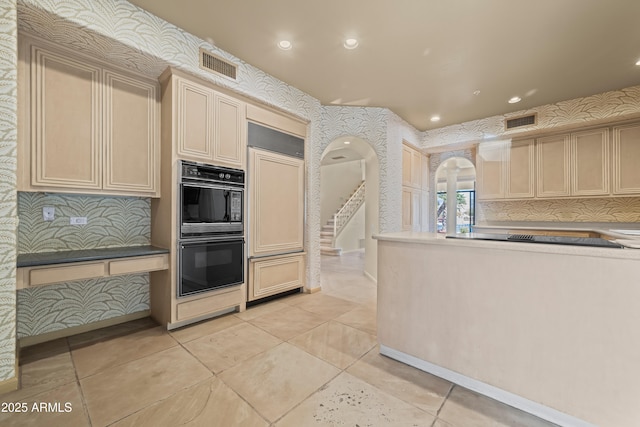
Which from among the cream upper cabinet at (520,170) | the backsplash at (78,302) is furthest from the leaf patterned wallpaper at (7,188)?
the cream upper cabinet at (520,170)

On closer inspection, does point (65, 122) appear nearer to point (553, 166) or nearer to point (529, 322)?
point (529, 322)

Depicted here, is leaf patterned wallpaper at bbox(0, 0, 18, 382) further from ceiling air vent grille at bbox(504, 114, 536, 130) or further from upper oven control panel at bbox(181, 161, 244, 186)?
ceiling air vent grille at bbox(504, 114, 536, 130)

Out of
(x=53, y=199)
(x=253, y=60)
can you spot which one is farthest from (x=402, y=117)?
(x=53, y=199)

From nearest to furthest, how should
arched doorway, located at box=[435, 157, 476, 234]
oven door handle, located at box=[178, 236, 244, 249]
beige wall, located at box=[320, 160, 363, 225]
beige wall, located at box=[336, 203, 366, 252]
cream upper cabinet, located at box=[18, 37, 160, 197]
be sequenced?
1. cream upper cabinet, located at box=[18, 37, 160, 197]
2. oven door handle, located at box=[178, 236, 244, 249]
3. beige wall, located at box=[336, 203, 366, 252]
4. arched doorway, located at box=[435, 157, 476, 234]
5. beige wall, located at box=[320, 160, 363, 225]

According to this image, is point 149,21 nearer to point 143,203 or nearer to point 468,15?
point 143,203

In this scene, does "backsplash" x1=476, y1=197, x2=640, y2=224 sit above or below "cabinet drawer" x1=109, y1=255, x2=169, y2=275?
above

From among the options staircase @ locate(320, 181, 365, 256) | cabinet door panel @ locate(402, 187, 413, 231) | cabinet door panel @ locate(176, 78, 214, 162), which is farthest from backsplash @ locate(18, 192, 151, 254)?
staircase @ locate(320, 181, 365, 256)

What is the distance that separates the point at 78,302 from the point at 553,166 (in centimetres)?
694

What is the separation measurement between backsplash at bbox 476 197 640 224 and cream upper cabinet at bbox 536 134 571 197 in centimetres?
36

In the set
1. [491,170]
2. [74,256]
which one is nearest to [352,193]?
[491,170]

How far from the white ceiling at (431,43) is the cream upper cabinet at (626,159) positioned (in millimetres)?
726

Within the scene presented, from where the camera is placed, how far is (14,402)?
1646mm

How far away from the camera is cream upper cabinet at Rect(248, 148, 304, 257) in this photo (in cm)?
333

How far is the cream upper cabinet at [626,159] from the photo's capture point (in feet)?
12.6
